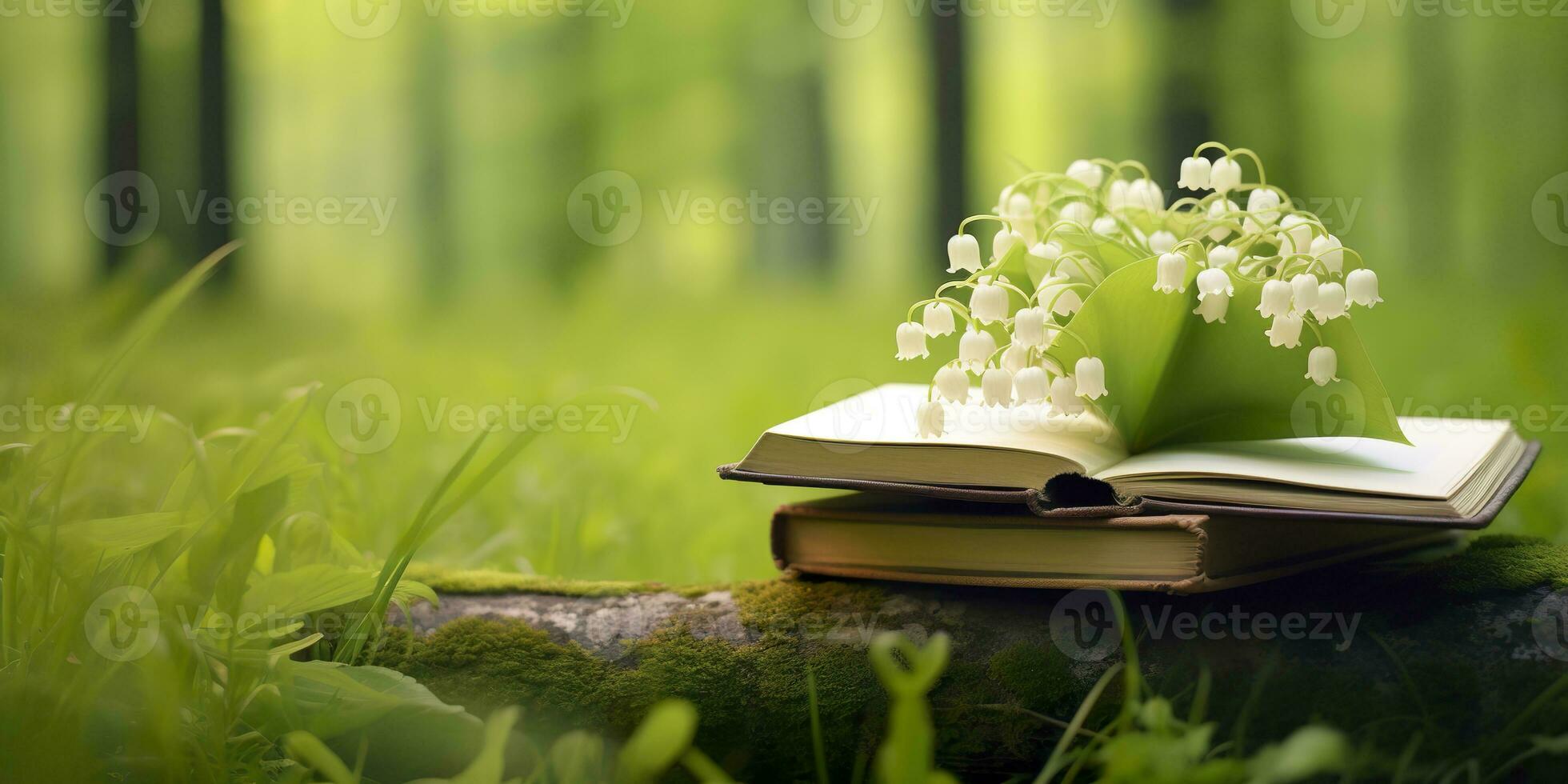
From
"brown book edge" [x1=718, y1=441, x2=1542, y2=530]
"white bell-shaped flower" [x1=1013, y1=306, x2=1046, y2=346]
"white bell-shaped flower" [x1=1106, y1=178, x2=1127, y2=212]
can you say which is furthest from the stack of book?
"white bell-shaped flower" [x1=1106, y1=178, x2=1127, y2=212]

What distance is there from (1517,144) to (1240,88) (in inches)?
51.6

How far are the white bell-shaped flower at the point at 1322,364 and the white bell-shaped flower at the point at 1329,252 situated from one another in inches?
3.8

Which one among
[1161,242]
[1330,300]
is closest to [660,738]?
[1330,300]

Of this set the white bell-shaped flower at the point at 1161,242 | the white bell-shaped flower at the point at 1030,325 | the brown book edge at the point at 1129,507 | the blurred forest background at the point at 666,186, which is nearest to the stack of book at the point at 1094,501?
the brown book edge at the point at 1129,507

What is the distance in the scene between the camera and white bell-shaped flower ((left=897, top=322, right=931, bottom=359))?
107 centimetres

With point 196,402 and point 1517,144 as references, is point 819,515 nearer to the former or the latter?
point 196,402

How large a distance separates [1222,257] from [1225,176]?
0.65 feet

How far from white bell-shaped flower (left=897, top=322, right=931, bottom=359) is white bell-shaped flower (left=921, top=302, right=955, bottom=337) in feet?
0.03

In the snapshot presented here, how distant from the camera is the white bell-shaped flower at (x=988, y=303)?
3.49 ft

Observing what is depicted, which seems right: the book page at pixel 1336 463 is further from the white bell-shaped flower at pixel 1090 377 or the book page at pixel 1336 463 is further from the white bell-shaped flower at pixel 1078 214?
the white bell-shaped flower at pixel 1078 214

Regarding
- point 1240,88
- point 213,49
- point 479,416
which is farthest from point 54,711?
point 213,49

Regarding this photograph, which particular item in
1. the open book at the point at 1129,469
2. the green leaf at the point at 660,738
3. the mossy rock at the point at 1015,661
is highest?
the open book at the point at 1129,469

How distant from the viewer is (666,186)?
22.2ft

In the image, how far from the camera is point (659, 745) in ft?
2.33
